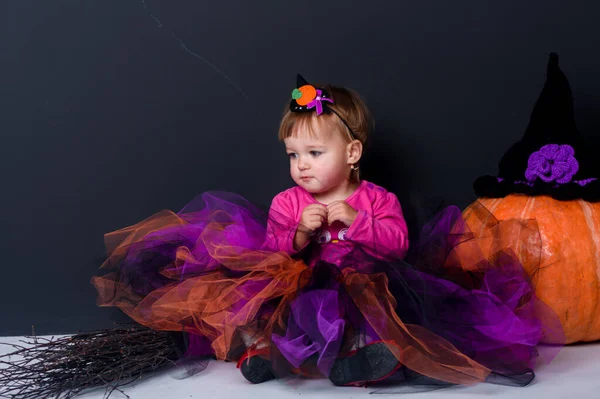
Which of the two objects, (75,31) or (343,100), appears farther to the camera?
(75,31)

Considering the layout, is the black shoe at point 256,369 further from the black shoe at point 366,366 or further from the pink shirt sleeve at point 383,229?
the pink shirt sleeve at point 383,229

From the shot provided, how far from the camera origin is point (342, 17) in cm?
208

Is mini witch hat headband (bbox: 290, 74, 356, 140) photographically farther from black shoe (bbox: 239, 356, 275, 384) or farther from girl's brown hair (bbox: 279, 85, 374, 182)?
black shoe (bbox: 239, 356, 275, 384)

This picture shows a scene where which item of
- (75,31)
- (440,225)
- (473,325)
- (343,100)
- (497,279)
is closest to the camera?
(473,325)

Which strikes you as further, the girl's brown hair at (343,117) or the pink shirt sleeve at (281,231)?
the girl's brown hair at (343,117)

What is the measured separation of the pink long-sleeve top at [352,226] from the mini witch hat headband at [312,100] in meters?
0.22

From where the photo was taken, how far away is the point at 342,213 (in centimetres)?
173

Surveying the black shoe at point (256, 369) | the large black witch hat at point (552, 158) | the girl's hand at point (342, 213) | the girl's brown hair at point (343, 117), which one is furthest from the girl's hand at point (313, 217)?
the large black witch hat at point (552, 158)

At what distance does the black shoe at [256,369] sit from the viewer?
4.89 feet

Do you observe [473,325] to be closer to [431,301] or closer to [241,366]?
[431,301]

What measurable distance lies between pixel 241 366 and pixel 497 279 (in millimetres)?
643

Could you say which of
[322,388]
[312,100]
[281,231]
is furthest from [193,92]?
[322,388]

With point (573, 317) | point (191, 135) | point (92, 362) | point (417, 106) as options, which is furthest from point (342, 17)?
point (92, 362)

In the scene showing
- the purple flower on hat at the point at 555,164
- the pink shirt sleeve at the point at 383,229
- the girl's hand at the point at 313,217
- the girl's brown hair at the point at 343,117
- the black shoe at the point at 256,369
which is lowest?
the black shoe at the point at 256,369
